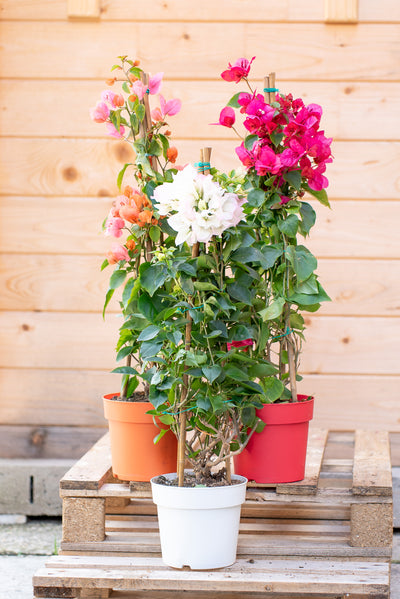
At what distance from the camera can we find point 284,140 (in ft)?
5.22

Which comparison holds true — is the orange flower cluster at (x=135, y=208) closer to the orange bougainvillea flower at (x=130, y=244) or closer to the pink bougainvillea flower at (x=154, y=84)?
the orange bougainvillea flower at (x=130, y=244)

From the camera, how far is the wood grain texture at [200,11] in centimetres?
242

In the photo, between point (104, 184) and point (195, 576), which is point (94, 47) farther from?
point (195, 576)

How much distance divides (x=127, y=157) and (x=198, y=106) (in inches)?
11.4

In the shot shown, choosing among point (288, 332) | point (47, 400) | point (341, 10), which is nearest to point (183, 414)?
point (288, 332)

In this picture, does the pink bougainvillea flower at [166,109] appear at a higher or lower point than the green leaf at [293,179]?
higher

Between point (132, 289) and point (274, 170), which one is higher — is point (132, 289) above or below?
below

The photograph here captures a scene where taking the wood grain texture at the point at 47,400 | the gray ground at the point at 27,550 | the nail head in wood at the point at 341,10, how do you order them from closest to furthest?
1. the gray ground at the point at 27,550
2. the nail head in wood at the point at 341,10
3. the wood grain texture at the point at 47,400

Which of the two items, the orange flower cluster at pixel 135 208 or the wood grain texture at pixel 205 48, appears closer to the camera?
the orange flower cluster at pixel 135 208

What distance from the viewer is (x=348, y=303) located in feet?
8.02

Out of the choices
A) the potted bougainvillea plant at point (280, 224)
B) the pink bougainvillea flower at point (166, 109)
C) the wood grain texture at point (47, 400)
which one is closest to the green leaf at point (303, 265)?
the potted bougainvillea plant at point (280, 224)

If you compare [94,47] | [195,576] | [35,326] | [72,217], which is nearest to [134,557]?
[195,576]

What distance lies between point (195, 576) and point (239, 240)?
66cm

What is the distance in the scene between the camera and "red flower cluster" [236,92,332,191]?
5.10 ft
